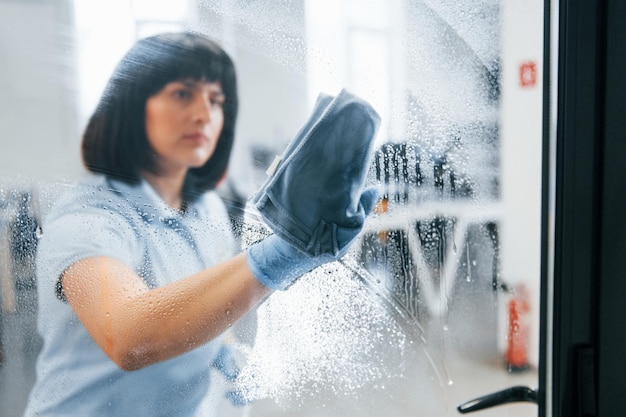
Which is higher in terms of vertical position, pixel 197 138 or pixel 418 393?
pixel 197 138

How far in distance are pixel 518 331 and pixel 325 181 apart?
1.42 feet

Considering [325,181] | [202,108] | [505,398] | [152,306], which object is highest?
[202,108]

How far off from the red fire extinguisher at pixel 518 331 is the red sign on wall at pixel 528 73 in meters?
0.34

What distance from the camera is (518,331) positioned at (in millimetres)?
880

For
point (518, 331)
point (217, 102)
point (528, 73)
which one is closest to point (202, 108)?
point (217, 102)

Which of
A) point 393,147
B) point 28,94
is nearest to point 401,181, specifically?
point 393,147

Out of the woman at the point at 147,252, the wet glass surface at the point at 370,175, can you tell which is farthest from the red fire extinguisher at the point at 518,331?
the woman at the point at 147,252

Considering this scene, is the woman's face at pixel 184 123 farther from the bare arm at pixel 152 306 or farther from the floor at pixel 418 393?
the floor at pixel 418 393

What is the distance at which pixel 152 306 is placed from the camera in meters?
0.70

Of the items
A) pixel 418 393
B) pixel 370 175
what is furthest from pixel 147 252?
pixel 418 393

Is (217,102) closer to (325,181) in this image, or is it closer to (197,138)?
(197,138)

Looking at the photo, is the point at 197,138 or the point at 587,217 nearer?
the point at 197,138

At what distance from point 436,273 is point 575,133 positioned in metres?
0.31

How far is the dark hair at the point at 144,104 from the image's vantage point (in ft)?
2.19
